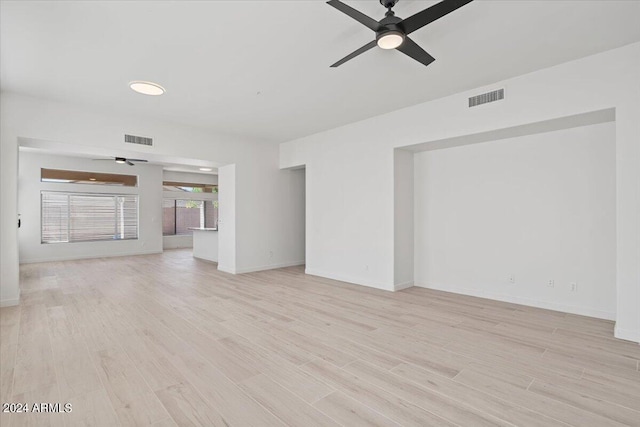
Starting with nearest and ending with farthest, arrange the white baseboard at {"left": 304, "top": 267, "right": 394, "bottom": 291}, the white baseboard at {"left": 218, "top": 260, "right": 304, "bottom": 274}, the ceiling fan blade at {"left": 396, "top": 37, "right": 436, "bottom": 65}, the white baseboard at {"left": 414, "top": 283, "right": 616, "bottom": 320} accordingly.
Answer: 1. the ceiling fan blade at {"left": 396, "top": 37, "right": 436, "bottom": 65}
2. the white baseboard at {"left": 414, "top": 283, "right": 616, "bottom": 320}
3. the white baseboard at {"left": 304, "top": 267, "right": 394, "bottom": 291}
4. the white baseboard at {"left": 218, "top": 260, "right": 304, "bottom": 274}

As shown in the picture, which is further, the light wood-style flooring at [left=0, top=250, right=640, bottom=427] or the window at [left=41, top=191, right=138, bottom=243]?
the window at [left=41, top=191, right=138, bottom=243]

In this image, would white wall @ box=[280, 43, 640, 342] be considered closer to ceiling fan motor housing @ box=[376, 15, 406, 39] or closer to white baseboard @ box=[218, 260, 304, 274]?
white baseboard @ box=[218, 260, 304, 274]

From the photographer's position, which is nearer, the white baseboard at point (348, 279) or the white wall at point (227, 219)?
the white baseboard at point (348, 279)

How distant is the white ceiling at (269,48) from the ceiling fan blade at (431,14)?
28 cm

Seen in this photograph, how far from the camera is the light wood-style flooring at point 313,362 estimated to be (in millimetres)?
2000

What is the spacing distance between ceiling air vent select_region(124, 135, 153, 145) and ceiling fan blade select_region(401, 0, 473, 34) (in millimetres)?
4780

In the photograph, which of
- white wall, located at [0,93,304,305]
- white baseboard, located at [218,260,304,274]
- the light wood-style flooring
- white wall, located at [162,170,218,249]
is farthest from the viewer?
white wall, located at [162,170,218,249]

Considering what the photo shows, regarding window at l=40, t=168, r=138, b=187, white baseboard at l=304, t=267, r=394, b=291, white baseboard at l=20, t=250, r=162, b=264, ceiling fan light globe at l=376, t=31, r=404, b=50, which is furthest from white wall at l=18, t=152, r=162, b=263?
ceiling fan light globe at l=376, t=31, r=404, b=50

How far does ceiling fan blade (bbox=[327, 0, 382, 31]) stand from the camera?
6.75 ft

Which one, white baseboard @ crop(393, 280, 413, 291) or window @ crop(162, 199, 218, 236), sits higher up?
window @ crop(162, 199, 218, 236)

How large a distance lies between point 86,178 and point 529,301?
11330mm

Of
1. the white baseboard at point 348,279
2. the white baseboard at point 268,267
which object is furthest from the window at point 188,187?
the white baseboard at point 348,279

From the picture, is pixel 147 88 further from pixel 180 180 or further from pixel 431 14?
pixel 180 180

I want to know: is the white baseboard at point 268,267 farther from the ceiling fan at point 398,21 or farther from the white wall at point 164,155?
the ceiling fan at point 398,21
